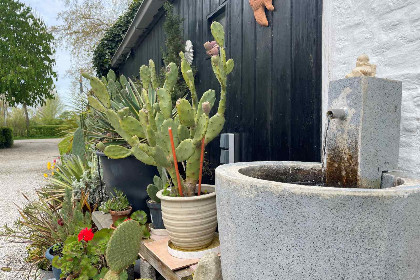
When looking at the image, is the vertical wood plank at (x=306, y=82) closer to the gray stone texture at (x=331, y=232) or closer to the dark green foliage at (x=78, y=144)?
the gray stone texture at (x=331, y=232)

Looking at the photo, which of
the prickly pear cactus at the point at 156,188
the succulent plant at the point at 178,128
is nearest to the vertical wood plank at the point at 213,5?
the succulent plant at the point at 178,128

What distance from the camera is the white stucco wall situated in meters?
1.30

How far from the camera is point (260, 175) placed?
1371 mm

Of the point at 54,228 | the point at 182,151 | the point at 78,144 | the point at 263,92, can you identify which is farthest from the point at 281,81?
the point at 78,144

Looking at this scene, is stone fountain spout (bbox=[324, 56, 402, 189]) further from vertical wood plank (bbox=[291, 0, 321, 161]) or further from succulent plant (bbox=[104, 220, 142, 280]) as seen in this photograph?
succulent plant (bbox=[104, 220, 142, 280])

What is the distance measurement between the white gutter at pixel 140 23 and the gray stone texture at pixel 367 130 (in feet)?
13.8

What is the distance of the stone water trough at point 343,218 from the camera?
81 centimetres

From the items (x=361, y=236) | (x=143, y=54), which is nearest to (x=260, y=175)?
(x=361, y=236)

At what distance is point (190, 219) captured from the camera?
5.45ft

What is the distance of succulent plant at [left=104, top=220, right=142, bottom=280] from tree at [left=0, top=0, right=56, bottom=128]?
50.5 ft

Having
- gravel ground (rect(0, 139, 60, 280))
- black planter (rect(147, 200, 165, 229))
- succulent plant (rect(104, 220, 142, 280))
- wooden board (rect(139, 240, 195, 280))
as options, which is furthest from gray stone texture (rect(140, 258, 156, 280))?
gravel ground (rect(0, 139, 60, 280))

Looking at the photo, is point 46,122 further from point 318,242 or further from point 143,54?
point 318,242

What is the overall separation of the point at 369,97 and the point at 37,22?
18.8 meters

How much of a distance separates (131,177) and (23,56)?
15.5 meters
